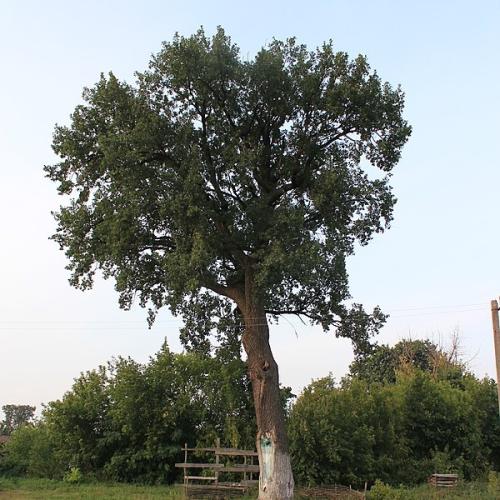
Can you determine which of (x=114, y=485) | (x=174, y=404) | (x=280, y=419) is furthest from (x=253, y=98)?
(x=114, y=485)

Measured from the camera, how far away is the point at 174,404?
25.3m

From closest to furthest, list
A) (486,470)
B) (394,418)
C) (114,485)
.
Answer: (114,485) < (394,418) < (486,470)

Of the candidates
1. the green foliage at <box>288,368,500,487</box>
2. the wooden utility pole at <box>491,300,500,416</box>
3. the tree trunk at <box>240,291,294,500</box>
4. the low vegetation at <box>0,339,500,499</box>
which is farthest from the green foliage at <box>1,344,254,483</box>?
the wooden utility pole at <box>491,300,500,416</box>

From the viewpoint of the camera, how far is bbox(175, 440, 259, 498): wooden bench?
68.8ft

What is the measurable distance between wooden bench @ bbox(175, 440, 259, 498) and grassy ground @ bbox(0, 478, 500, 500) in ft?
2.13

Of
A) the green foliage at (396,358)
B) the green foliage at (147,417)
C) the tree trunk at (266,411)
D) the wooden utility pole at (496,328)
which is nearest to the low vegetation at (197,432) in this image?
the green foliage at (147,417)

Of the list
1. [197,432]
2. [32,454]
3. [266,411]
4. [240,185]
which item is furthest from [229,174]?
[32,454]

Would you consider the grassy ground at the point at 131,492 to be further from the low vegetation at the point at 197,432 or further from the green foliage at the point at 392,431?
the green foliage at the point at 392,431

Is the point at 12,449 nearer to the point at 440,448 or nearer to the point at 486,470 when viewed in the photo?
the point at 440,448

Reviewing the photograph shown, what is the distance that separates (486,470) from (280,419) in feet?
52.5

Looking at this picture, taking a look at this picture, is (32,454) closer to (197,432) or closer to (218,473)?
(197,432)

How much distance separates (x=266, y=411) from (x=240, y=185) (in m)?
7.60

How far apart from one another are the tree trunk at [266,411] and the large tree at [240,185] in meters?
0.04

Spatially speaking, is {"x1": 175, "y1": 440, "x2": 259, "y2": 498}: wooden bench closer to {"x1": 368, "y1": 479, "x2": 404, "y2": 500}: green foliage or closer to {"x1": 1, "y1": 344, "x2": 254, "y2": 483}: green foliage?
{"x1": 1, "y1": 344, "x2": 254, "y2": 483}: green foliage
